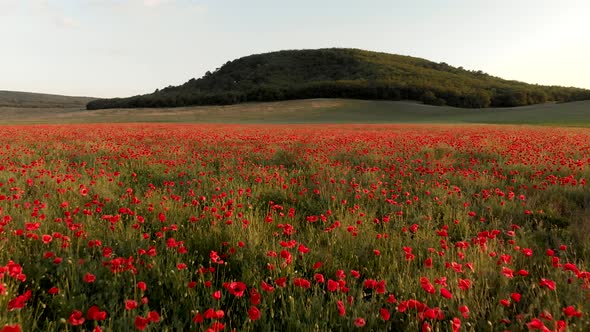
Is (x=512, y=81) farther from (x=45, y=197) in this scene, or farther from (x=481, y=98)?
(x=45, y=197)

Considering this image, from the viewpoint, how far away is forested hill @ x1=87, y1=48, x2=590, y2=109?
85.0m

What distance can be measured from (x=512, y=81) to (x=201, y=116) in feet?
Result: 374

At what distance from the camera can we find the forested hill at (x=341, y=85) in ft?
279

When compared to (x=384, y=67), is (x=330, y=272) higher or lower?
lower

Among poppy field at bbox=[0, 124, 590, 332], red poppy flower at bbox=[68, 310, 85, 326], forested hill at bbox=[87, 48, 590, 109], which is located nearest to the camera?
red poppy flower at bbox=[68, 310, 85, 326]

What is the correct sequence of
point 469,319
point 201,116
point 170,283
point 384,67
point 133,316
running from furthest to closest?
1. point 384,67
2. point 201,116
3. point 170,283
4. point 469,319
5. point 133,316

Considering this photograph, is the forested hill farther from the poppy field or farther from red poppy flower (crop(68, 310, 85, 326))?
red poppy flower (crop(68, 310, 85, 326))

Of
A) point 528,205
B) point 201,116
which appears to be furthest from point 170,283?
point 201,116

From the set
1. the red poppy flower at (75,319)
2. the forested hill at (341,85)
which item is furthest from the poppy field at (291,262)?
the forested hill at (341,85)

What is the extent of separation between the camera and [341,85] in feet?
290

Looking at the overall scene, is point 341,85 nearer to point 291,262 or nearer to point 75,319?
point 291,262

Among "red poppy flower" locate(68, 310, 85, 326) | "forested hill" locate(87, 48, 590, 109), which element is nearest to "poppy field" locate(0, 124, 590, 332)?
"red poppy flower" locate(68, 310, 85, 326)

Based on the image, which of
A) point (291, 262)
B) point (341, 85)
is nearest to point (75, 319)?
point (291, 262)

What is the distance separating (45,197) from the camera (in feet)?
15.8
